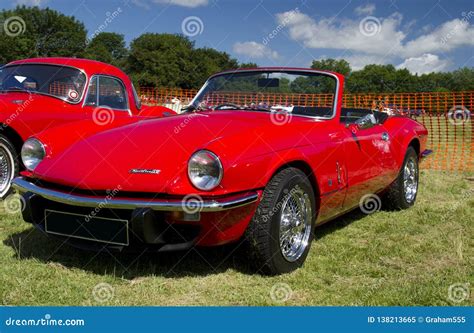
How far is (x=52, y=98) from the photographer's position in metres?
5.73

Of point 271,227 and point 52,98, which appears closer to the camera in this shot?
point 271,227

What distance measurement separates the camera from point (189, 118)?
3744mm

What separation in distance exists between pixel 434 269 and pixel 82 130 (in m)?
3.06

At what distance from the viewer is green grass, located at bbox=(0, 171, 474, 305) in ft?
9.32

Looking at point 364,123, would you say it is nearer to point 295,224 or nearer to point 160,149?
point 295,224

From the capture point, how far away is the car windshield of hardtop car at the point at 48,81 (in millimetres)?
5809

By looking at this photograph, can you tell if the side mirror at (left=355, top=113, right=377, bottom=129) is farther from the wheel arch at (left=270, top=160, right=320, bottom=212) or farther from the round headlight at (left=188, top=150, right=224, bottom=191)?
the round headlight at (left=188, top=150, right=224, bottom=191)

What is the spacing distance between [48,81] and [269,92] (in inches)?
119

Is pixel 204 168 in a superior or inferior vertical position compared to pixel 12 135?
inferior

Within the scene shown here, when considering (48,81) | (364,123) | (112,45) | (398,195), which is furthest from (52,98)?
(112,45)

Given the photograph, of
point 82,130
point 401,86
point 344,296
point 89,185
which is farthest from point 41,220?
point 401,86

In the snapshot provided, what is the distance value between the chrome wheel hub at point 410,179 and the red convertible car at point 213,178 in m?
1.36

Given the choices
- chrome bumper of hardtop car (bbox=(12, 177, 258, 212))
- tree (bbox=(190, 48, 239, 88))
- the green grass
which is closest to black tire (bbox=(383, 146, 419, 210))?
the green grass

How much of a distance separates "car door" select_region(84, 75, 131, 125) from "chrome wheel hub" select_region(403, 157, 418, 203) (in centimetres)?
339
